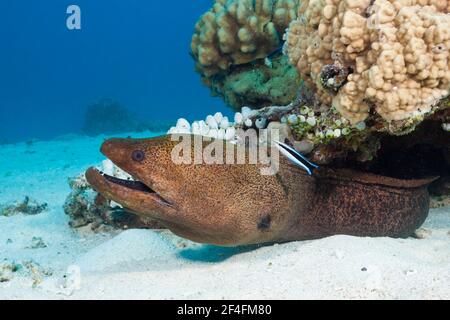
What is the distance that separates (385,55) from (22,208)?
5469mm

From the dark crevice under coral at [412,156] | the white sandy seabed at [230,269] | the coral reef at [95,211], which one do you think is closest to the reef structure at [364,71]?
the dark crevice under coral at [412,156]

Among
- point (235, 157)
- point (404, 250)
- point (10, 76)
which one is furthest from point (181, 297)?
point (10, 76)

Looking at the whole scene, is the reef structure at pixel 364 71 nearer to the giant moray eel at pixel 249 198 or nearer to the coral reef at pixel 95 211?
the giant moray eel at pixel 249 198

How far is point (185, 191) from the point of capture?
9.29ft

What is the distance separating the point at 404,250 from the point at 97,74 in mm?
134442

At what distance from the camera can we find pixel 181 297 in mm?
2539

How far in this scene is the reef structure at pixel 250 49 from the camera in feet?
19.8

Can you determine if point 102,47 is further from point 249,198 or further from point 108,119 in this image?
point 249,198

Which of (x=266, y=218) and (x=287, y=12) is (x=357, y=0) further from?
(x=287, y=12)

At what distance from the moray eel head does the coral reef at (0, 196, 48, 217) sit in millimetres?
3595

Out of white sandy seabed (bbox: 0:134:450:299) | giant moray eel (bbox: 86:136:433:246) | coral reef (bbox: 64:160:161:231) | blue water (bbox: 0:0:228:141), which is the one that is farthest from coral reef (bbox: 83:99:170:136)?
blue water (bbox: 0:0:228:141)

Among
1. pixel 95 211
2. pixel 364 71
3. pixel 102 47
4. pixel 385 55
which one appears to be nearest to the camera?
pixel 385 55

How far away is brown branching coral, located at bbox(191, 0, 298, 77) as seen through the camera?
240 inches

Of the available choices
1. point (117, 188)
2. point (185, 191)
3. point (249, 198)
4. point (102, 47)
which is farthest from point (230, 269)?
point (102, 47)
